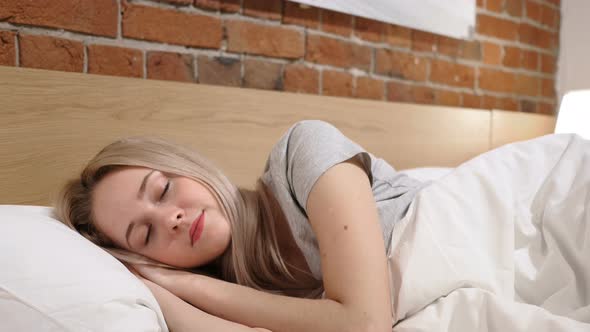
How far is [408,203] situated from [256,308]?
0.39 meters

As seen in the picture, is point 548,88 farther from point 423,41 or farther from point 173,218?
point 173,218

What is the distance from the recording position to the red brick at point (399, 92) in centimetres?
205

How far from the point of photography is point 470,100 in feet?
7.82

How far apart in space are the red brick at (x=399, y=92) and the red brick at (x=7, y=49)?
130 centimetres

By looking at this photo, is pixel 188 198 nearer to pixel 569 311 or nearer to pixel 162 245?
pixel 162 245

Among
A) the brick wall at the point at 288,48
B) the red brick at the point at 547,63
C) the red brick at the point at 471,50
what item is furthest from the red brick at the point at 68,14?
the red brick at the point at 547,63

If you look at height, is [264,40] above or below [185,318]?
above

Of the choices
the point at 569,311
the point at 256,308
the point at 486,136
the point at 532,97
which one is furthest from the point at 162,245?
the point at 532,97

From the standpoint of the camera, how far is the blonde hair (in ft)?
3.33

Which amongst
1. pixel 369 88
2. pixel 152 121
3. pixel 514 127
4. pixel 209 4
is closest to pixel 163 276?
pixel 152 121

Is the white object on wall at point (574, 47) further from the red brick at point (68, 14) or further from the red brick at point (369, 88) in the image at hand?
the red brick at point (68, 14)

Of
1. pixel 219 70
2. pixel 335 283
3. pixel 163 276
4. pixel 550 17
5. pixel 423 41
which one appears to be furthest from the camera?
pixel 550 17

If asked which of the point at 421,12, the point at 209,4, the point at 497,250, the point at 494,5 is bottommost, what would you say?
the point at 497,250

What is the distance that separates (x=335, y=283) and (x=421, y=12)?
1.46 m
